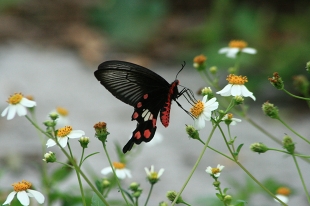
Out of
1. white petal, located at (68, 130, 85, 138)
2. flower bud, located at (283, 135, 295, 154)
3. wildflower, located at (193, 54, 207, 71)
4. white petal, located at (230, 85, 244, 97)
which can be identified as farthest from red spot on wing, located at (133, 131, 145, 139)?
wildflower, located at (193, 54, 207, 71)

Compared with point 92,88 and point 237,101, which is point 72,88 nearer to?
point 92,88

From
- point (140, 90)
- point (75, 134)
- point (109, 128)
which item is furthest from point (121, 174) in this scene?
point (109, 128)

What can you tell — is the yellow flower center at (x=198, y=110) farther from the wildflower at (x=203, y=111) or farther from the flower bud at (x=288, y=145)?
the flower bud at (x=288, y=145)

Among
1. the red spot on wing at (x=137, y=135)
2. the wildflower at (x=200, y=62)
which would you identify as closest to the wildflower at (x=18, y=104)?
the red spot on wing at (x=137, y=135)

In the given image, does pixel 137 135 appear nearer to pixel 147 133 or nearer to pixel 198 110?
pixel 147 133

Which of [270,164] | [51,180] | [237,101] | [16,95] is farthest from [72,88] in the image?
[237,101]
